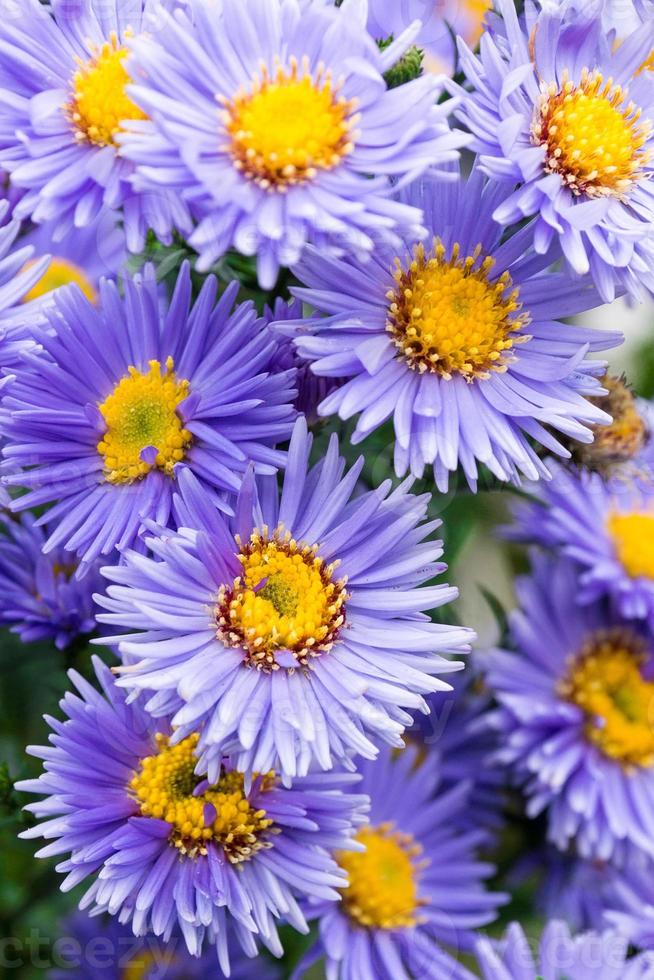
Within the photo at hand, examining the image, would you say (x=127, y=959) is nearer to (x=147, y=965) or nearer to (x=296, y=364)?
(x=147, y=965)

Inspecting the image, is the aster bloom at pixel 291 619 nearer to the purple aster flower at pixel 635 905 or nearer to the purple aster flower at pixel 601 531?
the purple aster flower at pixel 601 531

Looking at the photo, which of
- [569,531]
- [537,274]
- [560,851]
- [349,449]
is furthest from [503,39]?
[560,851]

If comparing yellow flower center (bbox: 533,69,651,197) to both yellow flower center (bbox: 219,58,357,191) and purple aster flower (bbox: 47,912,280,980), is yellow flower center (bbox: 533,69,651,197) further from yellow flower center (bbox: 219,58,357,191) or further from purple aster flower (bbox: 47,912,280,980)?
purple aster flower (bbox: 47,912,280,980)

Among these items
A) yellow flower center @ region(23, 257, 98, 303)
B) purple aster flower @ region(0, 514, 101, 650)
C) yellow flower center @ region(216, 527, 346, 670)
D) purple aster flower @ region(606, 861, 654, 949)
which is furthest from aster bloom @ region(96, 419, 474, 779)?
yellow flower center @ region(23, 257, 98, 303)

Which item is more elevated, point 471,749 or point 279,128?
point 279,128

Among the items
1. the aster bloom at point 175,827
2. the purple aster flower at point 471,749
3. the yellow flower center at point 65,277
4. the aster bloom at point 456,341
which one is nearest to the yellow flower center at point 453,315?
the aster bloom at point 456,341

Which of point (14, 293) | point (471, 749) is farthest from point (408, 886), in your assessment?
point (14, 293)
